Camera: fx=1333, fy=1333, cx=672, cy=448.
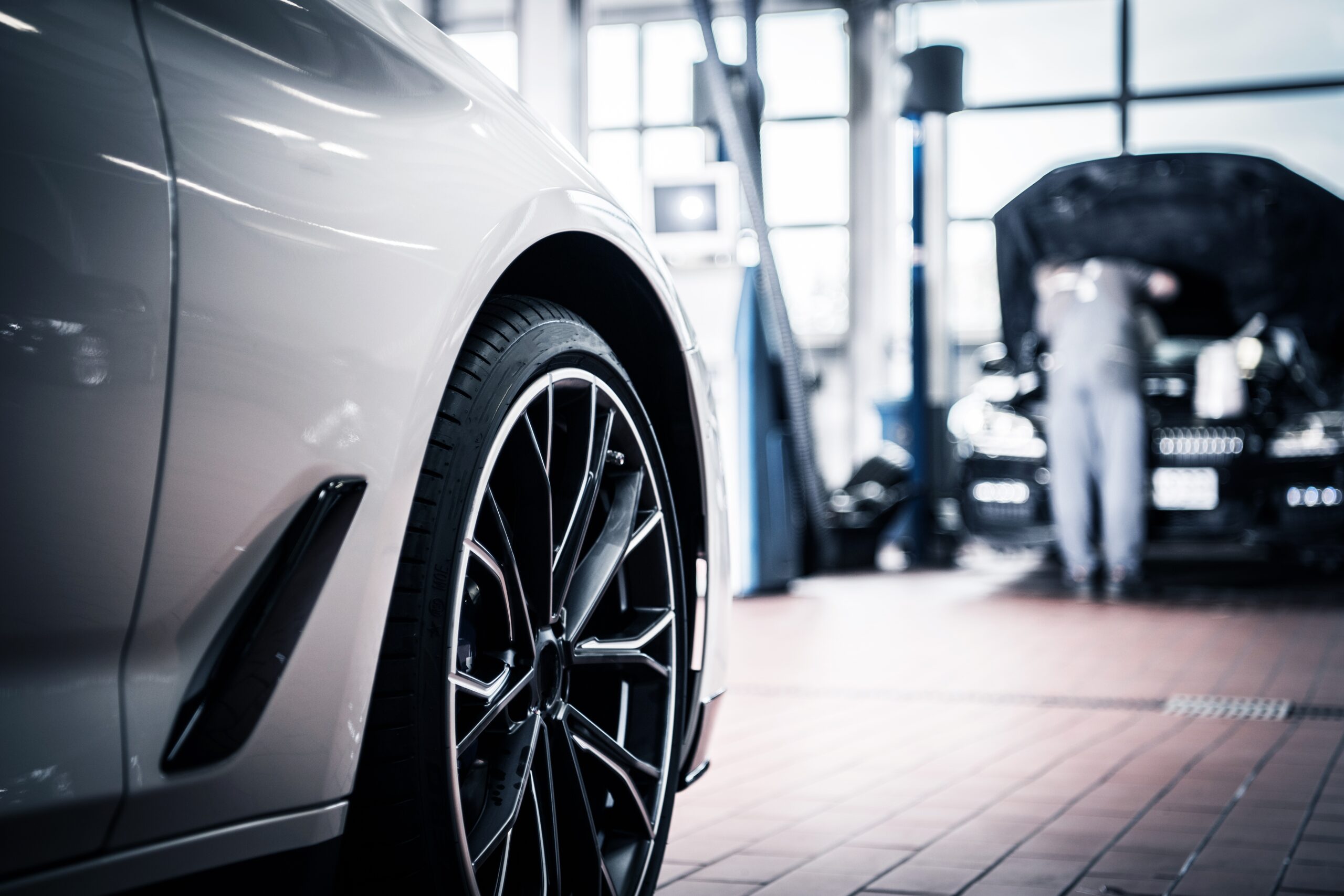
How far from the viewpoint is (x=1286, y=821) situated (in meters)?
2.71

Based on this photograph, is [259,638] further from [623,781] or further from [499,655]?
[623,781]

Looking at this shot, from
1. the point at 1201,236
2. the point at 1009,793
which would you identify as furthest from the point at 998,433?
the point at 1009,793

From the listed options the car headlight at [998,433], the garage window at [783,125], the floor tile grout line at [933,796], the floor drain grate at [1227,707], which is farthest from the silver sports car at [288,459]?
the garage window at [783,125]

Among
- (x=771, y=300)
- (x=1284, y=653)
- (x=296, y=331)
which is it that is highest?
(x=771, y=300)

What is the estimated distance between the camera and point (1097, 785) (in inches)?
121

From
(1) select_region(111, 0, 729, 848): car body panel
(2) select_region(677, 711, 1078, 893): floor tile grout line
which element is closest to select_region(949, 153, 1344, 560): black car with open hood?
(2) select_region(677, 711, 1078, 893): floor tile grout line

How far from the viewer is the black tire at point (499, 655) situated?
4.17 ft

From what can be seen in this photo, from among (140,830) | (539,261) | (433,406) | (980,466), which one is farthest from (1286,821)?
(980,466)

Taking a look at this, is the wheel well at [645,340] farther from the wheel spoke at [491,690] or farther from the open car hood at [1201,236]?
the open car hood at [1201,236]

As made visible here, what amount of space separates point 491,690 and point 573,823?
296 millimetres

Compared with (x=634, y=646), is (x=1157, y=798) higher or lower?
lower

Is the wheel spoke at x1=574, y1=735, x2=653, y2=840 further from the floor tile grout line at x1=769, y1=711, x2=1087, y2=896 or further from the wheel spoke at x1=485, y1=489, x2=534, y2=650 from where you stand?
the floor tile grout line at x1=769, y1=711, x2=1087, y2=896

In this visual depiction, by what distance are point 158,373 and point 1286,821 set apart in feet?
8.20

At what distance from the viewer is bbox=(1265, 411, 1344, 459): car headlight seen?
688 cm
